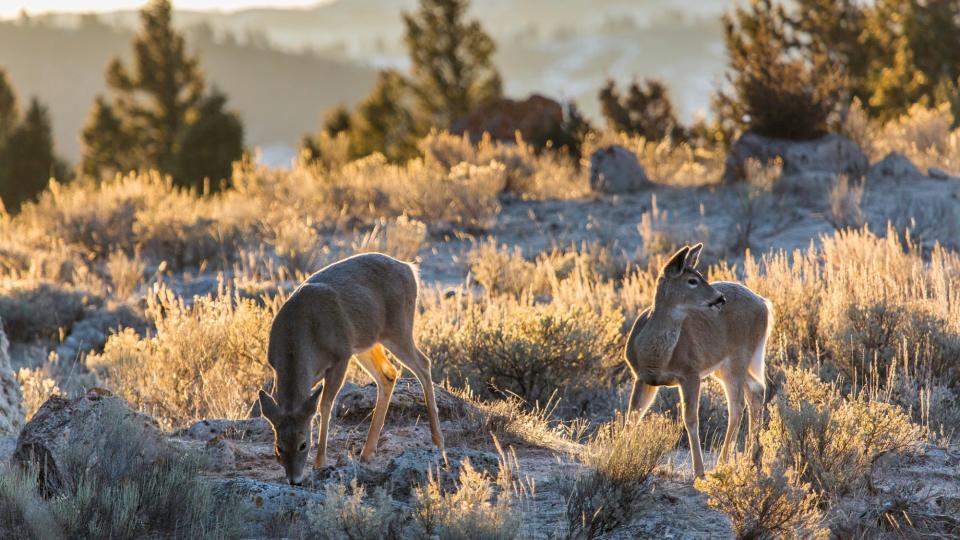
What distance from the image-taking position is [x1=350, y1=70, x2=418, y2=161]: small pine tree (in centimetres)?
4066

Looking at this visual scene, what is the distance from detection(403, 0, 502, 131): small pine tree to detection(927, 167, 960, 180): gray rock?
Answer: 23.2 m

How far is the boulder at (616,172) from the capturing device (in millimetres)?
19453

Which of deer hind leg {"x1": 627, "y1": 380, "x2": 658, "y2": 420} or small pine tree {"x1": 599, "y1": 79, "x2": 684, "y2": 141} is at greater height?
small pine tree {"x1": 599, "y1": 79, "x2": 684, "y2": 141}

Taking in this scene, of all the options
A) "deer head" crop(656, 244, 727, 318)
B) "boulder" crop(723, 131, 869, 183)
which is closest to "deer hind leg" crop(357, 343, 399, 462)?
"deer head" crop(656, 244, 727, 318)

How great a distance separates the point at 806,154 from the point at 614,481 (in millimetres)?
13340

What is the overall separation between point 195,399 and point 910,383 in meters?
5.61

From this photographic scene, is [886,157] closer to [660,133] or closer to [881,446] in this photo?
[660,133]

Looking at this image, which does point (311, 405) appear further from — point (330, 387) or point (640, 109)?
point (640, 109)

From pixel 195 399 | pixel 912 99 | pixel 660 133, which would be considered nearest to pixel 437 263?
pixel 195 399

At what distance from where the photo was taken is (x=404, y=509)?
577 centimetres

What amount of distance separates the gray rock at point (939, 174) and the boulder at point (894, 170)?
0.15 m

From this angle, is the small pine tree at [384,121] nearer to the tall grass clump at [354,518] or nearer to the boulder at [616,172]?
the boulder at [616,172]

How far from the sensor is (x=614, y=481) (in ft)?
20.0

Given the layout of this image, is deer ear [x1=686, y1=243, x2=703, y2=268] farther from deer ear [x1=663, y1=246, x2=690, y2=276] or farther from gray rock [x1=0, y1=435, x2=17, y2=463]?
gray rock [x1=0, y1=435, x2=17, y2=463]
